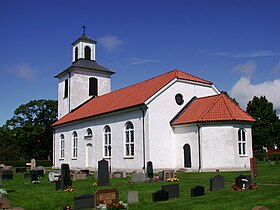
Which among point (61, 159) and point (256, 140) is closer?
point (61, 159)

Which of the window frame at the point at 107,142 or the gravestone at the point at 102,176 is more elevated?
the window frame at the point at 107,142

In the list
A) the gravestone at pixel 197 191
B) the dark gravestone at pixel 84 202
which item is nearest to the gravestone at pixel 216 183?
the gravestone at pixel 197 191

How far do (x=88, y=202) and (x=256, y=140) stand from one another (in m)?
48.1

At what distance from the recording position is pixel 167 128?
86.9ft

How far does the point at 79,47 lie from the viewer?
4191 cm

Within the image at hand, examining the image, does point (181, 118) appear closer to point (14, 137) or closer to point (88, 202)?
point (88, 202)

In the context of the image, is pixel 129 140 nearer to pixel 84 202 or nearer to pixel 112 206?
pixel 84 202

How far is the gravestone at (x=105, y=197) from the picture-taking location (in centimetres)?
1113

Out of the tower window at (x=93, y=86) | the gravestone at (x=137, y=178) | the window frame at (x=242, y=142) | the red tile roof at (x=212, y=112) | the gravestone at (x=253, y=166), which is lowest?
the gravestone at (x=137, y=178)

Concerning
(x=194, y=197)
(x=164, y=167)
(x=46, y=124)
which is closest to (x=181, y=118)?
(x=164, y=167)

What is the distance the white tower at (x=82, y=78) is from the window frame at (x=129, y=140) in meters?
13.8

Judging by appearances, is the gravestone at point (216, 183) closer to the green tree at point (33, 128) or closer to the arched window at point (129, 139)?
the arched window at point (129, 139)

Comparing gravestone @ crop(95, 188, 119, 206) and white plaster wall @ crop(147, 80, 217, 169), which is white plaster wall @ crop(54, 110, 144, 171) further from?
gravestone @ crop(95, 188, 119, 206)

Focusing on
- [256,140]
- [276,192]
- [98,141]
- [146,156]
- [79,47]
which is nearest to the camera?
[276,192]
